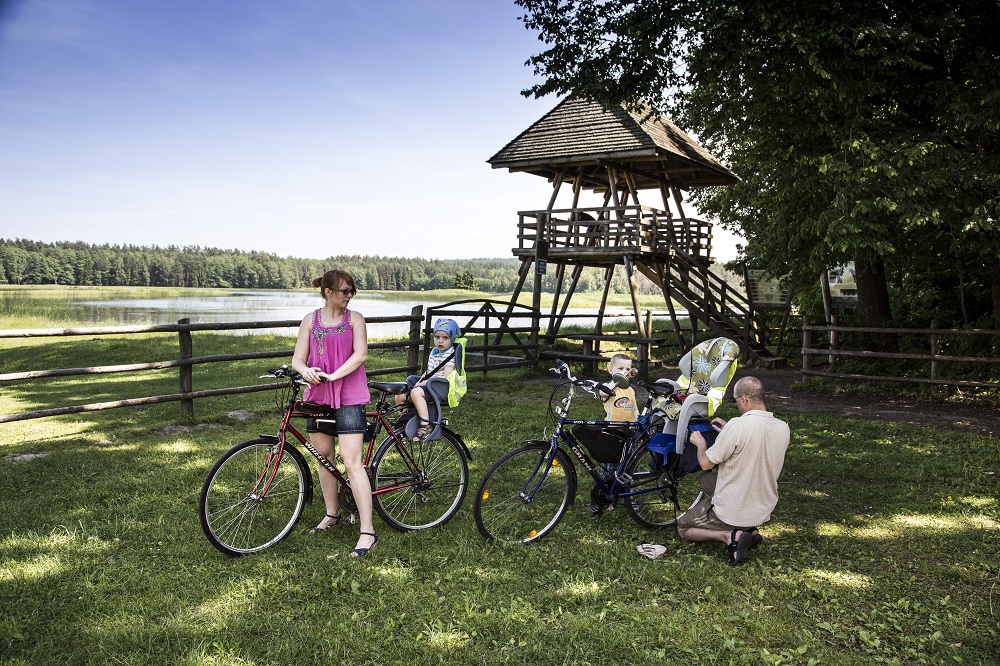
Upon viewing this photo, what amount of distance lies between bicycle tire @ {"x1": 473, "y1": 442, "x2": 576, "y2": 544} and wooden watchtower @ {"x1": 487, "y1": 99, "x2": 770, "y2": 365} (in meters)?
11.4

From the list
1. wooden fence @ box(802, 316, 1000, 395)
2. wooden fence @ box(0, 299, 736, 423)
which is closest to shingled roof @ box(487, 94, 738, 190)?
wooden fence @ box(0, 299, 736, 423)

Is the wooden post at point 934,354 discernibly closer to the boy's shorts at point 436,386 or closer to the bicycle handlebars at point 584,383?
the bicycle handlebars at point 584,383

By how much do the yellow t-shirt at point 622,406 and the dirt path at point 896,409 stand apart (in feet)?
21.8

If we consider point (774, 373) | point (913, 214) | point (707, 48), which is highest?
point (707, 48)

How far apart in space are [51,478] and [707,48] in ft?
30.7

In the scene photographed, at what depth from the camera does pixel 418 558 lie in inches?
203

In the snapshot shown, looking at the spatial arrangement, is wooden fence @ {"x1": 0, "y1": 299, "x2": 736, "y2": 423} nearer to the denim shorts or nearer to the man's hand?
the denim shorts

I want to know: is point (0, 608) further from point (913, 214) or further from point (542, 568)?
point (913, 214)

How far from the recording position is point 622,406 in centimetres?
592

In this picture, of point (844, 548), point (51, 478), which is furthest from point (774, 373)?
point (51, 478)

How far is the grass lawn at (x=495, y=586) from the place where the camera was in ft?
12.8

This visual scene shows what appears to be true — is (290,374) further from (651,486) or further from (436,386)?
(651,486)

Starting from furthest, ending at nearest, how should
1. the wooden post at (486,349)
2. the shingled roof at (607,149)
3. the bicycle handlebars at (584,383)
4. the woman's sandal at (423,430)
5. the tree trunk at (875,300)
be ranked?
the shingled roof at (607,149), the tree trunk at (875,300), the wooden post at (486,349), the woman's sandal at (423,430), the bicycle handlebars at (584,383)

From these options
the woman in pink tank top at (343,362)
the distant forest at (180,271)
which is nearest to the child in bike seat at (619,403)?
the woman in pink tank top at (343,362)
